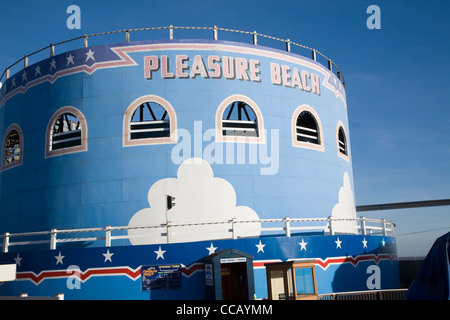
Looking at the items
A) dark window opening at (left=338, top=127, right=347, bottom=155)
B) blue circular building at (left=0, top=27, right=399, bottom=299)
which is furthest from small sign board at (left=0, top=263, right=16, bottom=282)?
dark window opening at (left=338, top=127, right=347, bottom=155)

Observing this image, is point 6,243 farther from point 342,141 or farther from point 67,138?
point 342,141

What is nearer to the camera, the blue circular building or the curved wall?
the blue circular building

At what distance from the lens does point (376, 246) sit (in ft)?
55.5

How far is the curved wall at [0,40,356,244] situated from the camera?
1656 cm

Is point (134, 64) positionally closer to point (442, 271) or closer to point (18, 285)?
point (18, 285)

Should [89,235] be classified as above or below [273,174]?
below

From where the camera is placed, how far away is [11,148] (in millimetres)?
20000

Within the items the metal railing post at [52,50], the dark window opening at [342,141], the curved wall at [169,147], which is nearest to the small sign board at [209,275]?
the curved wall at [169,147]

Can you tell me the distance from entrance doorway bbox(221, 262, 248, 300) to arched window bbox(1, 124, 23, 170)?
34.6 ft

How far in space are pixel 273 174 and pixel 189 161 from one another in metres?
3.37
